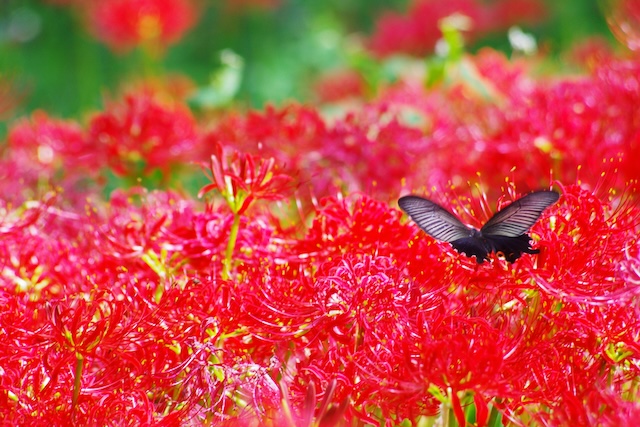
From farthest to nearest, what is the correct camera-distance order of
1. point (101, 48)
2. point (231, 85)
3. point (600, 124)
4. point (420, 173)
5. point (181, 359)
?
point (101, 48) < point (231, 85) < point (420, 173) < point (600, 124) < point (181, 359)

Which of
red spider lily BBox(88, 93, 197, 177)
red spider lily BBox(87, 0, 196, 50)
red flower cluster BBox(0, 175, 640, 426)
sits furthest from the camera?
red spider lily BBox(87, 0, 196, 50)

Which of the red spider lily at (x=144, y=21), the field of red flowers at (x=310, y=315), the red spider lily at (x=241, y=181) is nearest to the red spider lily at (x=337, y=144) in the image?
the field of red flowers at (x=310, y=315)

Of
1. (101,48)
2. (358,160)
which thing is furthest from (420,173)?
(101,48)

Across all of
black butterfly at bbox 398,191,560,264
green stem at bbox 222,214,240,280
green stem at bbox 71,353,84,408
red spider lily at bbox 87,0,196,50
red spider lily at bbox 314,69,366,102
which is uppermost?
red spider lily at bbox 87,0,196,50

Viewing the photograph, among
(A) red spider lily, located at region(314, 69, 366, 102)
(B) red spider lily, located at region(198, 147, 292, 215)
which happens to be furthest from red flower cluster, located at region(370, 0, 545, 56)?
(B) red spider lily, located at region(198, 147, 292, 215)

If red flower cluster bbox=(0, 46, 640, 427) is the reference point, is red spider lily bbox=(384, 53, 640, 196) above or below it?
above

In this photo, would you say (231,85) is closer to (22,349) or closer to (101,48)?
(22,349)

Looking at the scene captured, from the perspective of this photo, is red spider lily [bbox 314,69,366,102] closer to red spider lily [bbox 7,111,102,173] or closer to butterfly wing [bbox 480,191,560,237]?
red spider lily [bbox 7,111,102,173]
